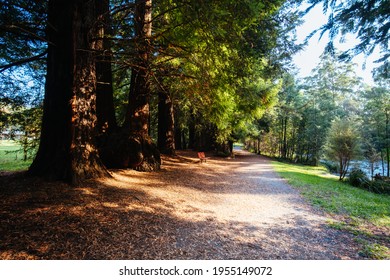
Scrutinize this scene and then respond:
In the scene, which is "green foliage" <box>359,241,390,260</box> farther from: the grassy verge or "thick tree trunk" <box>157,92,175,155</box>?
"thick tree trunk" <box>157,92,175,155</box>

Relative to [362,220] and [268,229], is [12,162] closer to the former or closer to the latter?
[268,229]

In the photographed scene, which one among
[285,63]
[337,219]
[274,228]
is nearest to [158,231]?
[274,228]

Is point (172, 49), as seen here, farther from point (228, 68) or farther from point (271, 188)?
point (271, 188)

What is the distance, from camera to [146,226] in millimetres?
3678

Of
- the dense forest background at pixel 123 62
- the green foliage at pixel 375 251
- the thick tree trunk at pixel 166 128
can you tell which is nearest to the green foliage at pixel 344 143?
the dense forest background at pixel 123 62

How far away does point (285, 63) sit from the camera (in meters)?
13.4

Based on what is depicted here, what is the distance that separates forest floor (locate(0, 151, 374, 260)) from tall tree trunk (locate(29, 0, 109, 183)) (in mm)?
462

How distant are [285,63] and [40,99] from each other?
1310cm

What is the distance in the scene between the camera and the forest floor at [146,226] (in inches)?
112

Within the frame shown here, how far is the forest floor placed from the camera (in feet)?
9.34

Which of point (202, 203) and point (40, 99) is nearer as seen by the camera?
point (202, 203)

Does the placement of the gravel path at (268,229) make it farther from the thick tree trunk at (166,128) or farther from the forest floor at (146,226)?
the thick tree trunk at (166,128)

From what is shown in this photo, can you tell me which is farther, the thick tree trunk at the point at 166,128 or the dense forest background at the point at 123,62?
the thick tree trunk at the point at 166,128

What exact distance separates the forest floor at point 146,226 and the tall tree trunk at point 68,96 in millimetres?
462
